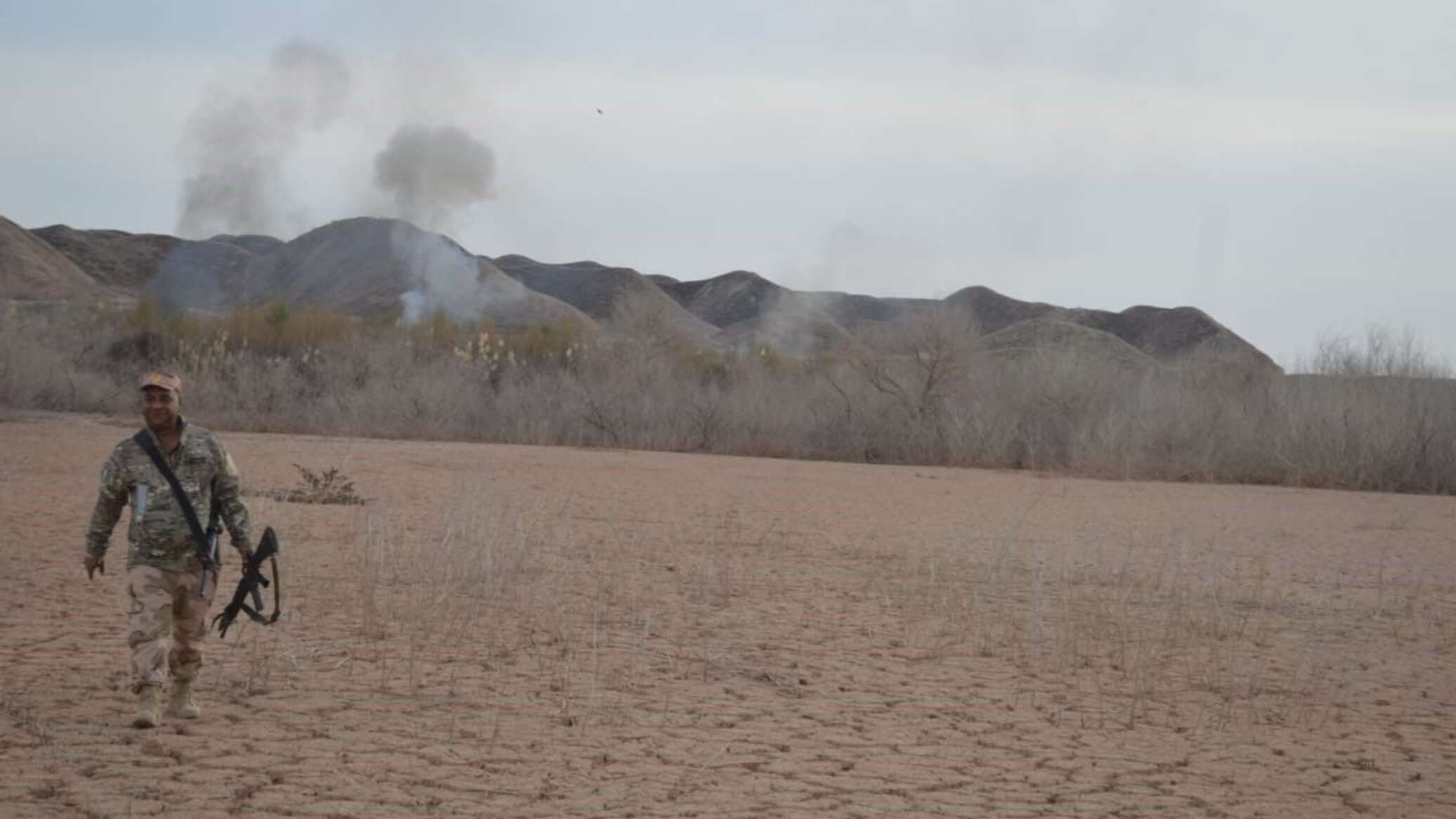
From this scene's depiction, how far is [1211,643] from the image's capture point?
10484 mm

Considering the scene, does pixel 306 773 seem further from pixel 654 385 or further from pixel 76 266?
pixel 76 266

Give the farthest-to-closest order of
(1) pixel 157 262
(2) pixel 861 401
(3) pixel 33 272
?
(1) pixel 157 262
(3) pixel 33 272
(2) pixel 861 401

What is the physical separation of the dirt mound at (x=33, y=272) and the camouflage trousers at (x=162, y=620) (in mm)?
54866

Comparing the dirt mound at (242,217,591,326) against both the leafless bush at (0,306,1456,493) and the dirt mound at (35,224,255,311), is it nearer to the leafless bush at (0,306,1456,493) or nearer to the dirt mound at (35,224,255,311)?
the dirt mound at (35,224,255,311)

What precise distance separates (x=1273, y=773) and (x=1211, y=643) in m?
3.45

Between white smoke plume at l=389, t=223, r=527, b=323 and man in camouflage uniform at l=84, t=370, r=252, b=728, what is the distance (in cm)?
5192

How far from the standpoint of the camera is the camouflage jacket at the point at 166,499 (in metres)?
6.63

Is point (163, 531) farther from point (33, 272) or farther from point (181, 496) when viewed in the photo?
point (33, 272)

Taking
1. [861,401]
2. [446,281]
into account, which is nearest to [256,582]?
[861,401]

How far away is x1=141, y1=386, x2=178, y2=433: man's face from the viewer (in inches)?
259

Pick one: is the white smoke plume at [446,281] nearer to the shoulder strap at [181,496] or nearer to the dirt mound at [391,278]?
the dirt mound at [391,278]

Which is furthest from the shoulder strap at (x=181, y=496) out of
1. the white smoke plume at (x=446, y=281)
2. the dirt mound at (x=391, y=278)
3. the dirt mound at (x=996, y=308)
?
the dirt mound at (x=996, y=308)

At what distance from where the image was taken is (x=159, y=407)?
6.59 metres

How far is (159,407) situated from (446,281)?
56.5 meters
